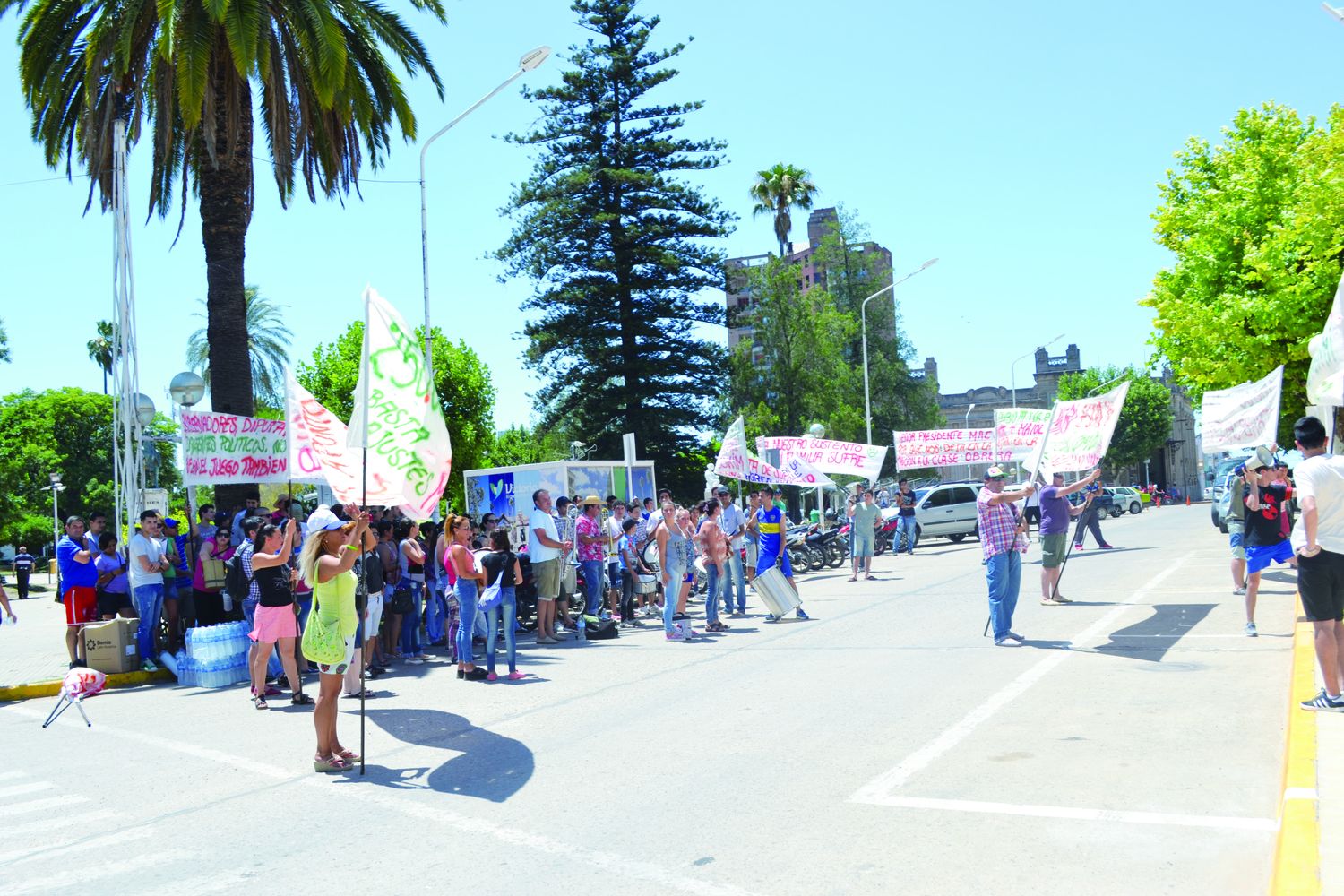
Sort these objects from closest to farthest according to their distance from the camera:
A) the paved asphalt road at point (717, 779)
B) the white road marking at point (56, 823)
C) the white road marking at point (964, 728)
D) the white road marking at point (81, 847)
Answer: the paved asphalt road at point (717, 779) < the white road marking at point (81, 847) < the white road marking at point (964, 728) < the white road marking at point (56, 823)

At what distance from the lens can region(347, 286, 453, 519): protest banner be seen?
7844 mm

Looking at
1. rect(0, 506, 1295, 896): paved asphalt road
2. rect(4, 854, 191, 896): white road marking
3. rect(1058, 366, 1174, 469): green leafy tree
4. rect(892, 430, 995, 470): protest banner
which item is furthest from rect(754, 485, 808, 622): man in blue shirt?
rect(1058, 366, 1174, 469): green leafy tree

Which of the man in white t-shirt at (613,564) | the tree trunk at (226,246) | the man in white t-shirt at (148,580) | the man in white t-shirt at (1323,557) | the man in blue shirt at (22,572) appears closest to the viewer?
the man in white t-shirt at (1323,557)

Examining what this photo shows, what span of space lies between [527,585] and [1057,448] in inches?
282

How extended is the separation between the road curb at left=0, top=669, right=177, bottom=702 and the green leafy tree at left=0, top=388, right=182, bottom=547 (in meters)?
56.8

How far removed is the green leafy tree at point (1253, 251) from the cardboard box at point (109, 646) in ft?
63.2

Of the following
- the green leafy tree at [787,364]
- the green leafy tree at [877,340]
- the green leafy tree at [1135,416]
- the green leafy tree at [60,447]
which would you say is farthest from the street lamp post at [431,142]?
the green leafy tree at [1135,416]

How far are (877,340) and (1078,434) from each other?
1786 inches

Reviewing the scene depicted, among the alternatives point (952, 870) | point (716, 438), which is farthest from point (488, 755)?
point (716, 438)

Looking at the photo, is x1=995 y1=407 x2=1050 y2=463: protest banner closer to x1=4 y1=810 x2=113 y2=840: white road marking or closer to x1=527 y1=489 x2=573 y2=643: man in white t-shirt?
x1=527 y1=489 x2=573 y2=643: man in white t-shirt

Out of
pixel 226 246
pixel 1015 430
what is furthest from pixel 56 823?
pixel 1015 430

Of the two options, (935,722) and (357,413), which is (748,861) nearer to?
(935,722)

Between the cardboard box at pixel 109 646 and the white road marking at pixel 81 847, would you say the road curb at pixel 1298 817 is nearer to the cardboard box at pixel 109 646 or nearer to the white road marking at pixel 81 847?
the white road marking at pixel 81 847

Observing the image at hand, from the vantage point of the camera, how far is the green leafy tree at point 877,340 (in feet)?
189
